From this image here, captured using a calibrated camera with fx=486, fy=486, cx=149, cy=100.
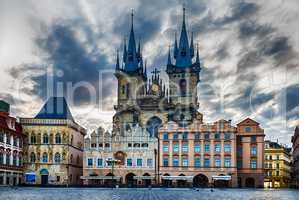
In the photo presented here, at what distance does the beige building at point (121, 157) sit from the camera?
8981 centimetres

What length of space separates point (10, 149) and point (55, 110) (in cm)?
1496

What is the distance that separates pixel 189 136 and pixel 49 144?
84.5 ft

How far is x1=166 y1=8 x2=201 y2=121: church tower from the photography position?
362 feet

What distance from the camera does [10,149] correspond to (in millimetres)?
81875

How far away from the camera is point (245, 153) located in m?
89.6

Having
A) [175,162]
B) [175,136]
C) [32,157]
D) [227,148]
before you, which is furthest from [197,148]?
[32,157]

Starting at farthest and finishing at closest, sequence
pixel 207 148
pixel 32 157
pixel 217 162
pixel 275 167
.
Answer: pixel 275 167, pixel 32 157, pixel 207 148, pixel 217 162

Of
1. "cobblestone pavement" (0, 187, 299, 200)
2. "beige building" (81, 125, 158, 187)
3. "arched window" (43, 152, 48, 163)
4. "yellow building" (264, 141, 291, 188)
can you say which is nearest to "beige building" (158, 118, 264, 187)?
"beige building" (81, 125, 158, 187)

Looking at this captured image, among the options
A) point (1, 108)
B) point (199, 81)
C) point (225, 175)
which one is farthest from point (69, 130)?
point (199, 81)

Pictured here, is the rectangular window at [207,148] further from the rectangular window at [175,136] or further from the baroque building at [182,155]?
the rectangular window at [175,136]

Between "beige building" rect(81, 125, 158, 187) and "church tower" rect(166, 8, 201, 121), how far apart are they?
1952 cm

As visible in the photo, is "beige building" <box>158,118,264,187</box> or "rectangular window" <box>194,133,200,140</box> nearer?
"beige building" <box>158,118,264,187</box>

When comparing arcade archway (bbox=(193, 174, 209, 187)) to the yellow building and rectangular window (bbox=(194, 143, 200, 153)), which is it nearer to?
rectangular window (bbox=(194, 143, 200, 153))

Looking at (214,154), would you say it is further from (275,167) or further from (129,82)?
(275,167)
